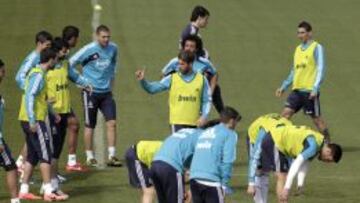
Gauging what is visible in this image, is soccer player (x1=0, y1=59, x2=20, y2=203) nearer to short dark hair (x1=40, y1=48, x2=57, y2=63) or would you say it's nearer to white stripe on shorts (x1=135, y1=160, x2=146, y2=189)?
short dark hair (x1=40, y1=48, x2=57, y2=63)

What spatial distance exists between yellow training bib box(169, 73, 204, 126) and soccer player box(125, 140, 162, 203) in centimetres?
242

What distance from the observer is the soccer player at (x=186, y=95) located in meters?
16.6

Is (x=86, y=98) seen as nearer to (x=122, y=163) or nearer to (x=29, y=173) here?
(x=122, y=163)

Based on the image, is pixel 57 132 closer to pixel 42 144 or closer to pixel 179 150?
pixel 42 144

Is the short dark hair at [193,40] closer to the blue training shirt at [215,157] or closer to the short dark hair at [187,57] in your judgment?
the short dark hair at [187,57]

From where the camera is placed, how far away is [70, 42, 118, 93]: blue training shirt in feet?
62.9

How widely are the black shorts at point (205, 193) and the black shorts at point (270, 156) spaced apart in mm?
2010

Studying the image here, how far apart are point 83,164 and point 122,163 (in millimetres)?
683

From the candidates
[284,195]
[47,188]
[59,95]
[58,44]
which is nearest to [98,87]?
[59,95]

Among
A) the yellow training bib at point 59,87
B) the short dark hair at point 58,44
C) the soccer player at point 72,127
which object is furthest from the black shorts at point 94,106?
the short dark hair at point 58,44

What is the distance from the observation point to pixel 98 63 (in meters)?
19.2

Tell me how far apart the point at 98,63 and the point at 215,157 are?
20.4 ft

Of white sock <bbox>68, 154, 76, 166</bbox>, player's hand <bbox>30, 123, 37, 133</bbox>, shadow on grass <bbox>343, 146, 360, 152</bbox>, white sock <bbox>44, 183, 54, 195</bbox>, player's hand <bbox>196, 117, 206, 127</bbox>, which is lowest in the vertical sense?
white sock <bbox>44, 183, 54, 195</bbox>

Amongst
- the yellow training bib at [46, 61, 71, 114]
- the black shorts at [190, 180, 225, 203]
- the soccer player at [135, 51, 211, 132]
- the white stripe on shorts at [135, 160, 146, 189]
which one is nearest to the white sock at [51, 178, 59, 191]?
the yellow training bib at [46, 61, 71, 114]
